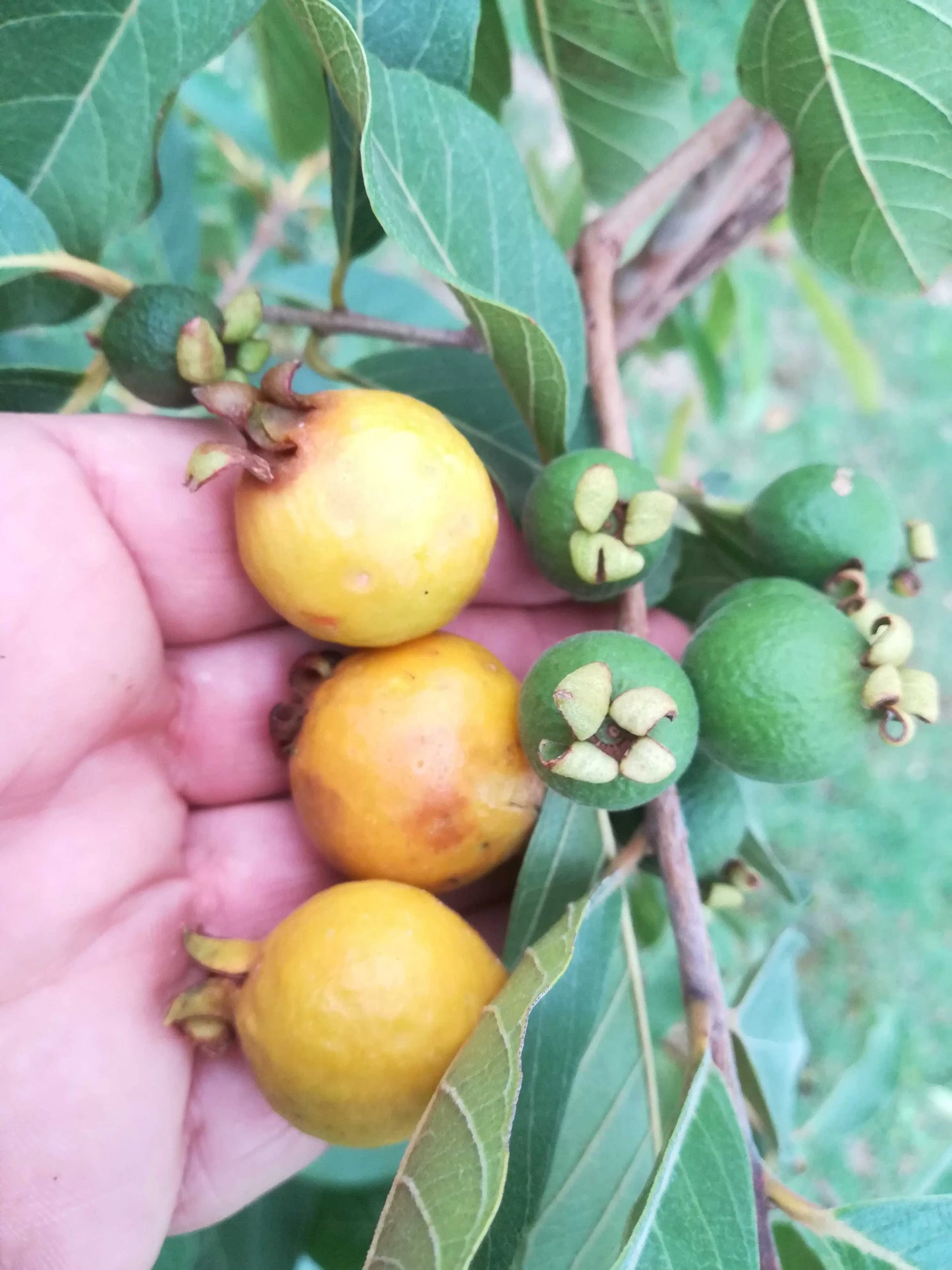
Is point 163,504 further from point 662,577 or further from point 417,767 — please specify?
point 662,577

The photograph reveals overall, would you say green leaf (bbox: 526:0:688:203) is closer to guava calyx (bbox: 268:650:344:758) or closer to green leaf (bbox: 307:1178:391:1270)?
guava calyx (bbox: 268:650:344:758)

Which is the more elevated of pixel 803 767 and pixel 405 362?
pixel 405 362

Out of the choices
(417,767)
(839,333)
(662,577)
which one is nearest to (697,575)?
(662,577)

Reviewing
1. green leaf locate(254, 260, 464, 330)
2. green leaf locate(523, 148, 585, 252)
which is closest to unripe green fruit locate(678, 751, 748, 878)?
green leaf locate(254, 260, 464, 330)

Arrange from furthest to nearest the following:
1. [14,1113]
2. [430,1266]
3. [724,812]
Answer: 1. [724,812]
2. [14,1113]
3. [430,1266]

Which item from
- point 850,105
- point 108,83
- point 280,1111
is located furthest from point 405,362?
point 280,1111

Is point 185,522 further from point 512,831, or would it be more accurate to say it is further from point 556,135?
point 556,135

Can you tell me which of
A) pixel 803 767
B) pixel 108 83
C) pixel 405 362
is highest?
pixel 108 83
